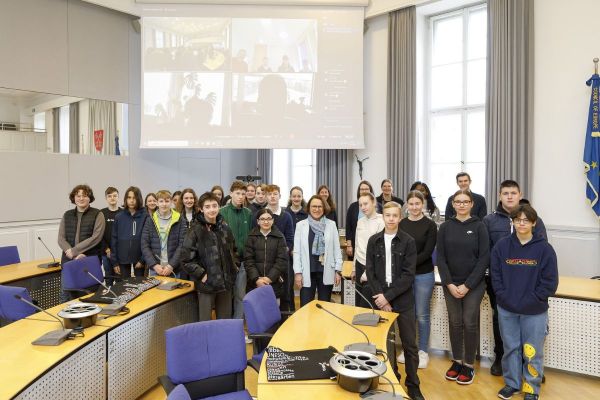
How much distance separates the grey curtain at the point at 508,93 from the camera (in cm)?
529

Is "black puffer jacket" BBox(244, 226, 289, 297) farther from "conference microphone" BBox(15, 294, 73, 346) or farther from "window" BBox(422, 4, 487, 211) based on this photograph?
"window" BBox(422, 4, 487, 211)

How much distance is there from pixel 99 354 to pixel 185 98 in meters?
4.77

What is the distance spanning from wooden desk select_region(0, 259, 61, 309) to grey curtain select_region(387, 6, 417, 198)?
4821 millimetres

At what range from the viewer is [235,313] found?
413 centimetres

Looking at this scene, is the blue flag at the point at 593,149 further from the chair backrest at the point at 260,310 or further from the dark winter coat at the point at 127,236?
the dark winter coat at the point at 127,236

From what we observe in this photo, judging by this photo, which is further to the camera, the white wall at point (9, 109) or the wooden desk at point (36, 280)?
the white wall at point (9, 109)

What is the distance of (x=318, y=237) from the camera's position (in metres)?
3.87

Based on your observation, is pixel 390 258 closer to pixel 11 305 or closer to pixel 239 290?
pixel 239 290

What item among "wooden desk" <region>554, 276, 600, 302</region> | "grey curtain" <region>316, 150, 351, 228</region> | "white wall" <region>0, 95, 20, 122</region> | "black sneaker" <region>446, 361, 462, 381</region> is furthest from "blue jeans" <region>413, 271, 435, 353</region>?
"white wall" <region>0, 95, 20, 122</region>

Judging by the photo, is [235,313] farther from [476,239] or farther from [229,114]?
[229,114]

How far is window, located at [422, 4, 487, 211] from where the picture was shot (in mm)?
6191

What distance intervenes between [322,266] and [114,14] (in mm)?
5924

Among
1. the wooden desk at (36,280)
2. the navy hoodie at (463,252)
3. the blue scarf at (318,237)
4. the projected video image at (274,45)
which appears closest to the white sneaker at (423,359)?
the navy hoodie at (463,252)

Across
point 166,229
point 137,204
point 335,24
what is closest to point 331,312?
point 166,229
